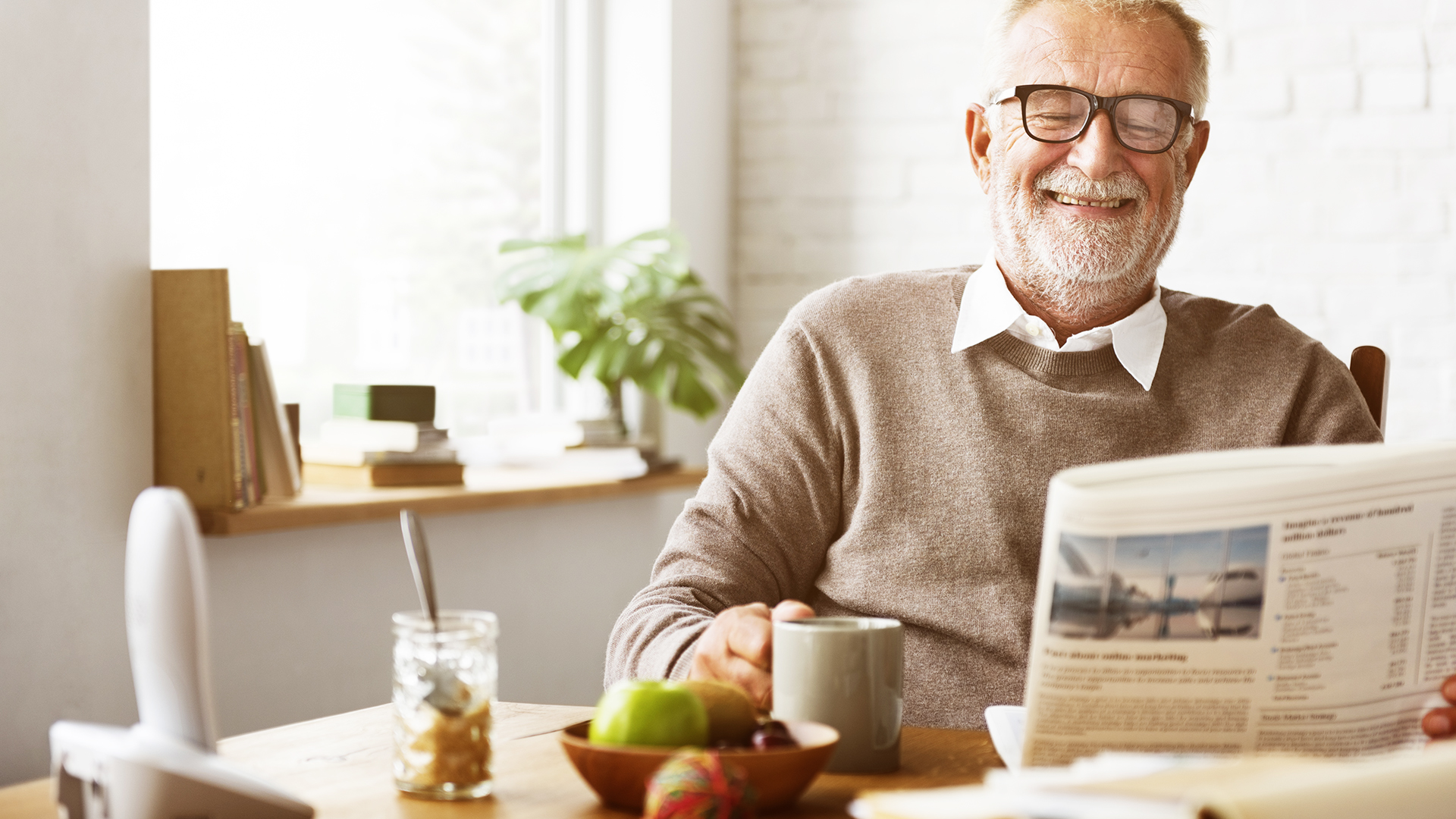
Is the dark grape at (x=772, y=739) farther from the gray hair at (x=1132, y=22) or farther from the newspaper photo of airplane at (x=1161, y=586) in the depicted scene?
the gray hair at (x=1132, y=22)

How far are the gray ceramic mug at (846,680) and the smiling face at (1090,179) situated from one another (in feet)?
2.89

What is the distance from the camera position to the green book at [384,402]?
2439 millimetres

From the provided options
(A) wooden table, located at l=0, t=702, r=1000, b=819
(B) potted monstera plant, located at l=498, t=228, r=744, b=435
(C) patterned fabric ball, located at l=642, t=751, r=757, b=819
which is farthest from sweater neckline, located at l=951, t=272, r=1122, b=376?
(B) potted monstera plant, located at l=498, t=228, r=744, b=435

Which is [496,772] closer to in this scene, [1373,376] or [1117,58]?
[1117,58]

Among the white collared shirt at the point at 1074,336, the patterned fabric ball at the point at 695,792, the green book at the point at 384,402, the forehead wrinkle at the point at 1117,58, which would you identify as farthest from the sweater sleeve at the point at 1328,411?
the green book at the point at 384,402

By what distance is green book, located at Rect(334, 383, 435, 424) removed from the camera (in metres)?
2.44

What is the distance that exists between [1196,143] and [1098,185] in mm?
191

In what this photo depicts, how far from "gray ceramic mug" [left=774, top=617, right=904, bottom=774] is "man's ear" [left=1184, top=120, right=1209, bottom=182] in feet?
3.45

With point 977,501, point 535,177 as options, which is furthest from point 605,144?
point 977,501

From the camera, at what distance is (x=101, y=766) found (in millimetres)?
812

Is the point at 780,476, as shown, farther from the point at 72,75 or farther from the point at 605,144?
the point at 605,144

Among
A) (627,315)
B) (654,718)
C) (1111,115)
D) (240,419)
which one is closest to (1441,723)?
(654,718)

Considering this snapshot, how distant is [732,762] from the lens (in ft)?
2.79

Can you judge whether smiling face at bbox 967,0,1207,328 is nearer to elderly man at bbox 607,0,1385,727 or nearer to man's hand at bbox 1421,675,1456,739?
elderly man at bbox 607,0,1385,727
